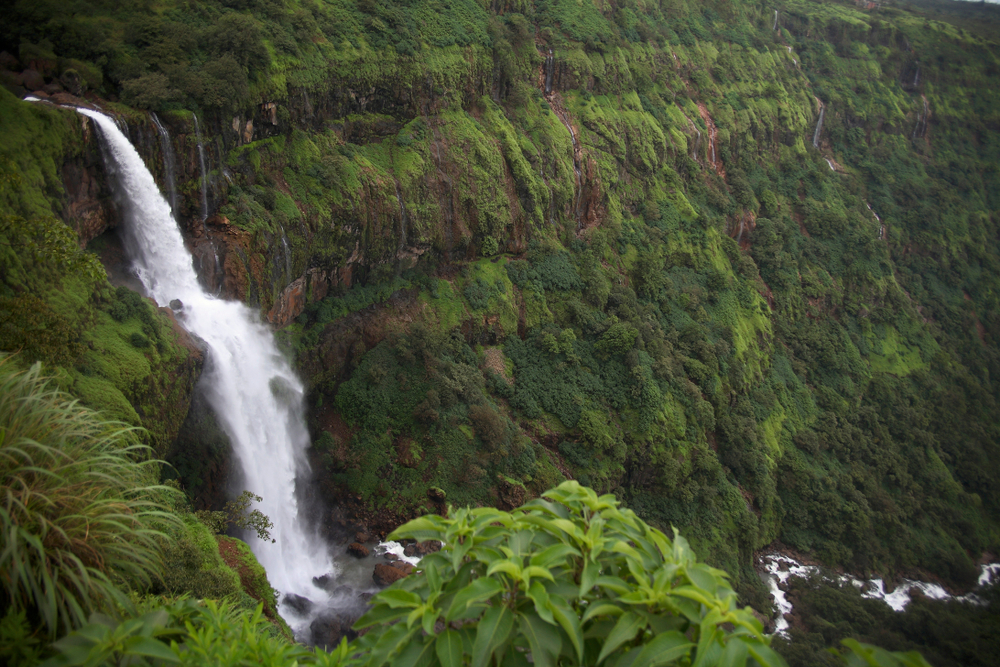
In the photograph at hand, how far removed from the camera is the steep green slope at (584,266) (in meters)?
18.5

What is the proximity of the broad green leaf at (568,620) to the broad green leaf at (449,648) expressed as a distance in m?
0.51

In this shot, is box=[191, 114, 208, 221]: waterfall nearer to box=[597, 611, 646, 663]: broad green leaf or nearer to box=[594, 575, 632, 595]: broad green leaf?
box=[594, 575, 632, 595]: broad green leaf

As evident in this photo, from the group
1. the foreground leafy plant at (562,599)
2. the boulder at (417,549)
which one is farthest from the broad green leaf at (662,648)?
the boulder at (417,549)

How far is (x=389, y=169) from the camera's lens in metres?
22.2

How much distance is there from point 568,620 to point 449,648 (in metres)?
0.63

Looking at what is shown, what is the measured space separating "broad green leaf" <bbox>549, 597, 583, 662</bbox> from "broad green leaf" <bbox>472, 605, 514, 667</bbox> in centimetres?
23

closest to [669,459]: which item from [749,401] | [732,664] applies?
[749,401]

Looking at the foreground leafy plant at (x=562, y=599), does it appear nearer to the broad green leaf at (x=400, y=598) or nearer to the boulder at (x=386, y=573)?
the broad green leaf at (x=400, y=598)

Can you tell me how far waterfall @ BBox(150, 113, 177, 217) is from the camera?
1520cm

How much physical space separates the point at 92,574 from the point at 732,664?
13.9 feet

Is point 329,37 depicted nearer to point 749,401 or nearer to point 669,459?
point 669,459

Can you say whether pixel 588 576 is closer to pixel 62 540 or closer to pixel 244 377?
pixel 62 540

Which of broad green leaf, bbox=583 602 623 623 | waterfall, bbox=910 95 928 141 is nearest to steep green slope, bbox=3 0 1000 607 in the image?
waterfall, bbox=910 95 928 141

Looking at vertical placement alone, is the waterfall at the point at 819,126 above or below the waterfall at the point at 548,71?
below
